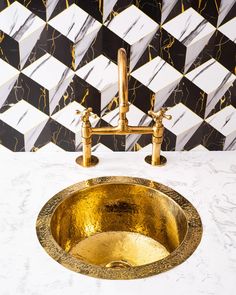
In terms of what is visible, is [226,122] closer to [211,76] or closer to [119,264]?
[211,76]

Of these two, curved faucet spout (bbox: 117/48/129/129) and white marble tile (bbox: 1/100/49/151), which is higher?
curved faucet spout (bbox: 117/48/129/129)

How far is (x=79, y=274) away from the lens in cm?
91

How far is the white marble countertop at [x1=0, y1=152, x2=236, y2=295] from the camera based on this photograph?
879 millimetres

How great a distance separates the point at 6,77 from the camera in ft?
4.29

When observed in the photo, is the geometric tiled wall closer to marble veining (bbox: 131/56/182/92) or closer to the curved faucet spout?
marble veining (bbox: 131/56/182/92)

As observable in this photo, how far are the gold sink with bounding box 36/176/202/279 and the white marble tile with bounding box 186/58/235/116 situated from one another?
372 millimetres

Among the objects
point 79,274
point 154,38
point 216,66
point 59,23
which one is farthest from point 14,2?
point 79,274

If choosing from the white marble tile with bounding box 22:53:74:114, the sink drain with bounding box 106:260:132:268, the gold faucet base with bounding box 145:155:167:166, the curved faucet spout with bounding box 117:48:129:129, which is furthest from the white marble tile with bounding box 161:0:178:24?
the sink drain with bounding box 106:260:132:268

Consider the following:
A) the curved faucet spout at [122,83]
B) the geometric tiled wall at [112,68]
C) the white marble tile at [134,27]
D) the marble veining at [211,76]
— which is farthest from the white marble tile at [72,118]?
the marble veining at [211,76]

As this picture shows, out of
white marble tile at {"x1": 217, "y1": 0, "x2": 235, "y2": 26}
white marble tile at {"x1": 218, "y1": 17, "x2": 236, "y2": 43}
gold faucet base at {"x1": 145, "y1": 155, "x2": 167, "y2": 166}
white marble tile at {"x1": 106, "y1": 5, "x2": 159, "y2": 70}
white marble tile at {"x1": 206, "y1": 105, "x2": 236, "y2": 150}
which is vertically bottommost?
gold faucet base at {"x1": 145, "y1": 155, "x2": 167, "y2": 166}

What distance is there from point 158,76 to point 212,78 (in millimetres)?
183

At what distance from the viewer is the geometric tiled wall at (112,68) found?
1.25 metres

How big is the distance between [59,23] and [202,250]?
2.58 ft

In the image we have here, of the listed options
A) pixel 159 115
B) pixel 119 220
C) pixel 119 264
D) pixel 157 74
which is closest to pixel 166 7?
pixel 157 74
